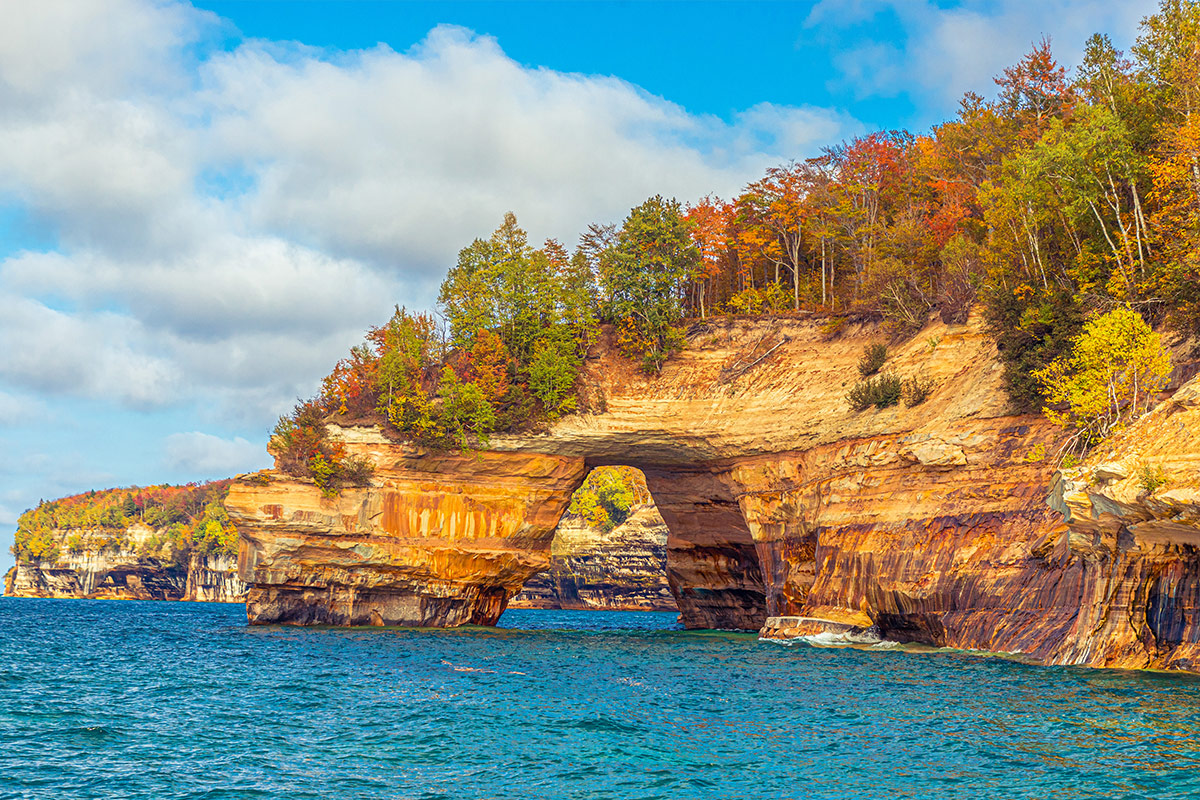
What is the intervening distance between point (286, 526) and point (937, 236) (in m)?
37.1

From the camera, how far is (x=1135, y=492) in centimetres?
2231

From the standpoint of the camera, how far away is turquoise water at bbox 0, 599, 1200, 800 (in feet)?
46.8

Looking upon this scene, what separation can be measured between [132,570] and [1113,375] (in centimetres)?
14415

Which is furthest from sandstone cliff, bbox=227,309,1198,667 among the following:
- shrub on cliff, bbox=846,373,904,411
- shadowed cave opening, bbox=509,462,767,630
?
shrub on cliff, bbox=846,373,904,411

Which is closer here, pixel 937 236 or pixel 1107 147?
pixel 1107 147

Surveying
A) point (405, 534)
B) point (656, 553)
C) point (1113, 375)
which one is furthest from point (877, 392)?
point (656, 553)

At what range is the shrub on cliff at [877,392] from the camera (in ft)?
130

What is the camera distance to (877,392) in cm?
4012

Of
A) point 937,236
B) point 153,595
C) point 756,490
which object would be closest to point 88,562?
point 153,595

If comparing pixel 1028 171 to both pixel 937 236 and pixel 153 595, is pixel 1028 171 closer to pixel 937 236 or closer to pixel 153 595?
pixel 937 236

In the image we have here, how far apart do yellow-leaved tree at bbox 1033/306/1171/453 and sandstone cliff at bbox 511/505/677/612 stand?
67.2 metres

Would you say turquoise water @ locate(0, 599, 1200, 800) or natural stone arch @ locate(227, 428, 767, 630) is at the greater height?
natural stone arch @ locate(227, 428, 767, 630)

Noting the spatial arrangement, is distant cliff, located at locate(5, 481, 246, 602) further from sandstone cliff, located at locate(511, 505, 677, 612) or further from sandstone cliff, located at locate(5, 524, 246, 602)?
sandstone cliff, located at locate(511, 505, 677, 612)

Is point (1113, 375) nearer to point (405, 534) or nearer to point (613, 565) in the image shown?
point (405, 534)
